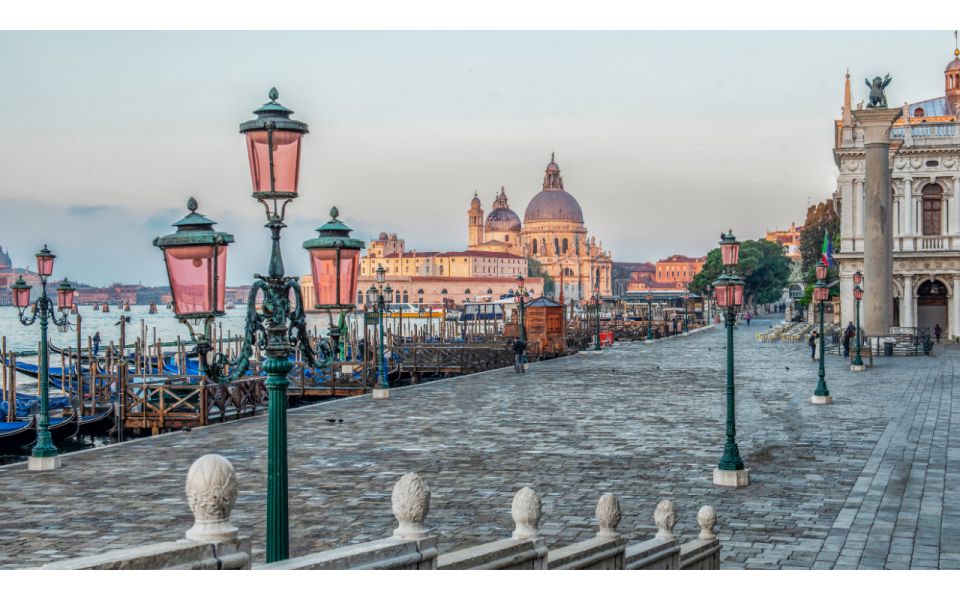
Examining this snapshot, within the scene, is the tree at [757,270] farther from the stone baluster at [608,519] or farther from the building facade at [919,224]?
the stone baluster at [608,519]

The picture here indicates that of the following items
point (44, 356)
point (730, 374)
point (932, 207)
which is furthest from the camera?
point (932, 207)

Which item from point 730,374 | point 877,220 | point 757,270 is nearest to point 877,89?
point 877,220

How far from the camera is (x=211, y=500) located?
4.83 meters

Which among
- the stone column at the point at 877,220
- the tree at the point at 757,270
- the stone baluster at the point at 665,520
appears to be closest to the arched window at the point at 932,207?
the stone column at the point at 877,220

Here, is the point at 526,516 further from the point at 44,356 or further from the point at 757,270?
the point at 757,270

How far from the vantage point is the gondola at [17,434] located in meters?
22.9

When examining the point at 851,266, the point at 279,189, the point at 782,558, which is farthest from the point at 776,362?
the point at 279,189

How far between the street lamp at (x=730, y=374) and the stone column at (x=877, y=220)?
70.8 feet

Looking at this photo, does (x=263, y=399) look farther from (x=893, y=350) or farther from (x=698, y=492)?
(x=893, y=350)

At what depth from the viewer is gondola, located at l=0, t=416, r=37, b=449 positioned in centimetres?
2291

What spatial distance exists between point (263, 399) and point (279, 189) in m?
20.9

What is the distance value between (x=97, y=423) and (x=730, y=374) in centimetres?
1689

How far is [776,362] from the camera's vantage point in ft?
116

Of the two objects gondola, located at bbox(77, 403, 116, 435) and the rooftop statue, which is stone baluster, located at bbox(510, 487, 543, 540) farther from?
the rooftop statue
